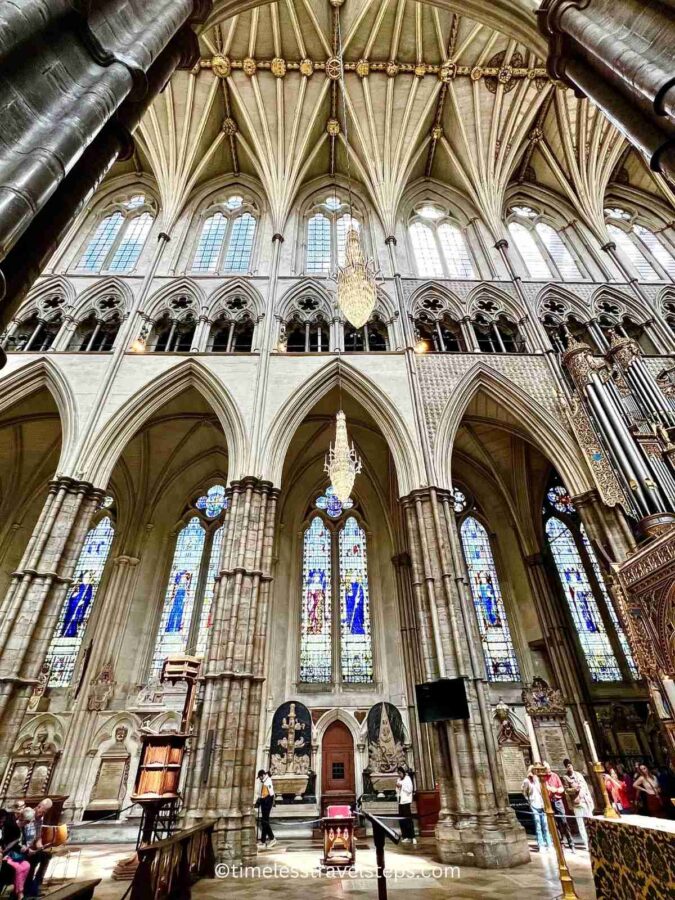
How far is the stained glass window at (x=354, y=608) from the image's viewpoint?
542 inches

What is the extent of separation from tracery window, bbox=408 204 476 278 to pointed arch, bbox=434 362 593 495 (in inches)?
206

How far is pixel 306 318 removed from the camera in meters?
14.5

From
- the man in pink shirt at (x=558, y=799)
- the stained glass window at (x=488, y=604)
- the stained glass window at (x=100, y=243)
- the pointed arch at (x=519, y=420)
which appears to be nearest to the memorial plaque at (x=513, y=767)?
the man in pink shirt at (x=558, y=799)

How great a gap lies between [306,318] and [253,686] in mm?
10594

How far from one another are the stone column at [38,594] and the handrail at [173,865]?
166 inches

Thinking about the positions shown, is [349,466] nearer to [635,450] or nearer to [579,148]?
[635,450]

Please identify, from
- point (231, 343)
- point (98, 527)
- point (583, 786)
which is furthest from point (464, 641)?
point (98, 527)

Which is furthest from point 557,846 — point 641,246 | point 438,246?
point 641,246

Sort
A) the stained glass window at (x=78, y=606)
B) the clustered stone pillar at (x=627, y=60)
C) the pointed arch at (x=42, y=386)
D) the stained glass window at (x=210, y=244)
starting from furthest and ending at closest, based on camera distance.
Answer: the stained glass window at (x=210, y=244) < the stained glass window at (x=78, y=606) < the pointed arch at (x=42, y=386) < the clustered stone pillar at (x=627, y=60)

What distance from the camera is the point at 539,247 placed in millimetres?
17547

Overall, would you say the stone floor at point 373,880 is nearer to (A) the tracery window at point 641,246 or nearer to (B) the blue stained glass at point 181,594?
(B) the blue stained glass at point 181,594

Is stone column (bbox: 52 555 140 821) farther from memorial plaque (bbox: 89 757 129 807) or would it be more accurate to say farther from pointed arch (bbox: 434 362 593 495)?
pointed arch (bbox: 434 362 593 495)

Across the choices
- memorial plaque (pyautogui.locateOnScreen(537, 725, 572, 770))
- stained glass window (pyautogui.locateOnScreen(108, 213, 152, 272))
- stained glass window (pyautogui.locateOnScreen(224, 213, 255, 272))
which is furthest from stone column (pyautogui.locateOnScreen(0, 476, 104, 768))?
memorial plaque (pyautogui.locateOnScreen(537, 725, 572, 770))

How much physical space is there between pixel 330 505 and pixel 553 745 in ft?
31.3
